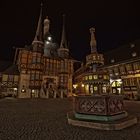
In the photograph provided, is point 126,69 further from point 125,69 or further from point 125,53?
point 125,53

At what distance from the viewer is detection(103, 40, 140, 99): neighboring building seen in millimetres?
27312

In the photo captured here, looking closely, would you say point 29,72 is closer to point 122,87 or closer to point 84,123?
point 122,87

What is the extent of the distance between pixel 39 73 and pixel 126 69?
2272 centimetres

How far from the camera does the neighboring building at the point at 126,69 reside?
27312 mm

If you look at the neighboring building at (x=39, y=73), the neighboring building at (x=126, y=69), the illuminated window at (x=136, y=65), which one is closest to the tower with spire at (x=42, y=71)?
the neighboring building at (x=39, y=73)

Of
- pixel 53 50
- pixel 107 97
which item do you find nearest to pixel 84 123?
pixel 107 97

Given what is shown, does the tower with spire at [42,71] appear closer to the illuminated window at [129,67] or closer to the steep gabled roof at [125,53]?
the steep gabled roof at [125,53]

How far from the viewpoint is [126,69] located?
2947cm

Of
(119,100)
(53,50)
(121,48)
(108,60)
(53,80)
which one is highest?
(53,50)

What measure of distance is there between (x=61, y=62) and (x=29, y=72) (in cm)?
1081

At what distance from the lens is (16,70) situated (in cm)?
3647

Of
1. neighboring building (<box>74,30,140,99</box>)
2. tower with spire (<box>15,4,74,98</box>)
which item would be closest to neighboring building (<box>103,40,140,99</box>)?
neighboring building (<box>74,30,140,99</box>)

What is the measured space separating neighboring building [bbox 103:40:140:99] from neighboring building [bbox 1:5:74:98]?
13.4m

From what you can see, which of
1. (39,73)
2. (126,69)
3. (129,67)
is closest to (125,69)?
(126,69)
